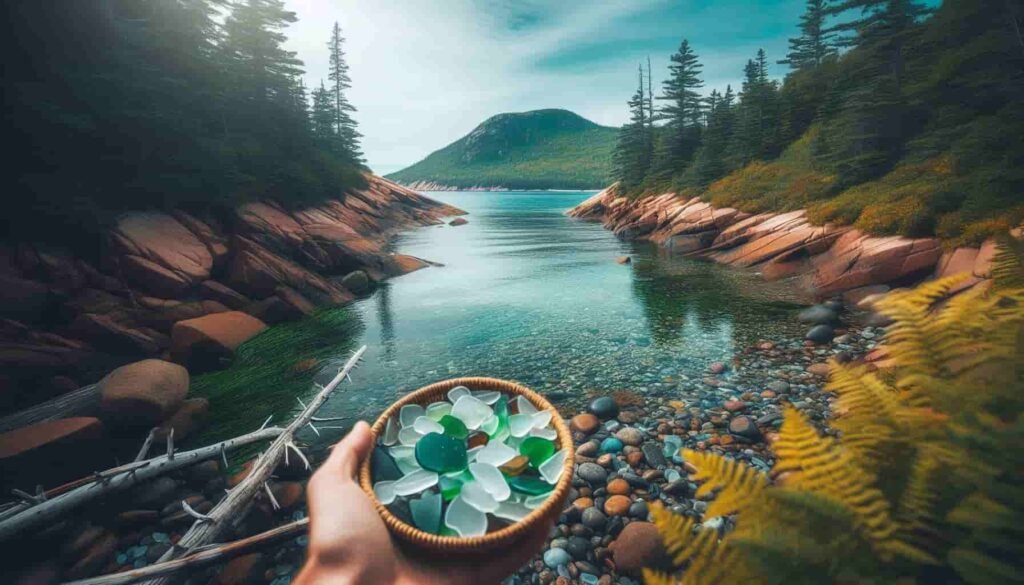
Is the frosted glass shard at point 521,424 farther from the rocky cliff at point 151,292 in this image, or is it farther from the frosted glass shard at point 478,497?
the rocky cliff at point 151,292

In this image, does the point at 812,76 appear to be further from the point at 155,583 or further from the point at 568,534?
the point at 155,583

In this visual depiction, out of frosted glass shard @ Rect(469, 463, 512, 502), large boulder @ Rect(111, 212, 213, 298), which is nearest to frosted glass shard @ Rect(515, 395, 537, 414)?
frosted glass shard @ Rect(469, 463, 512, 502)

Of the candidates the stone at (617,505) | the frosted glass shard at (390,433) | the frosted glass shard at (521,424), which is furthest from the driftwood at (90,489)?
the stone at (617,505)

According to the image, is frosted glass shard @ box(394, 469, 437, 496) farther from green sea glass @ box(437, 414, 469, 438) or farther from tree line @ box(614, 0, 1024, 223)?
tree line @ box(614, 0, 1024, 223)

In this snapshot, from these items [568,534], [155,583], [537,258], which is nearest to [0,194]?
[155,583]

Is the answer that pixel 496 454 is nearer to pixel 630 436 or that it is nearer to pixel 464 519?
pixel 464 519

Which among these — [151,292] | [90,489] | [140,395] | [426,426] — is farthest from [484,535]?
[151,292]
